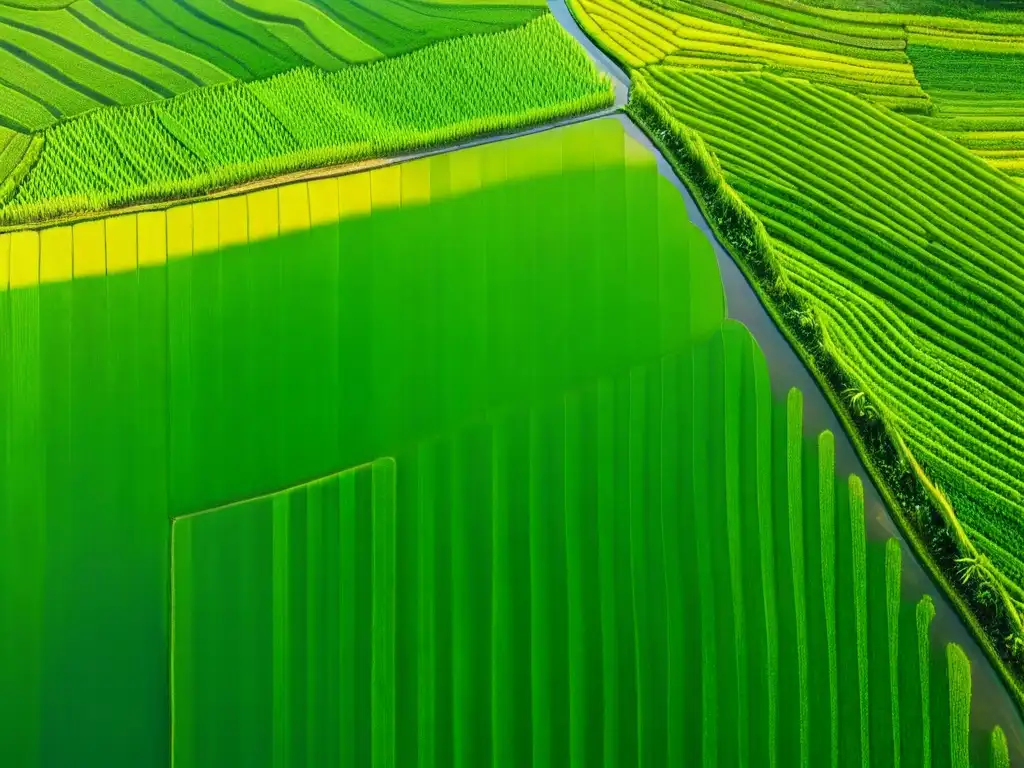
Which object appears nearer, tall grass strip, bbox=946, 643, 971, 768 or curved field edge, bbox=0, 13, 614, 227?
tall grass strip, bbox=946, 643, 971, 768

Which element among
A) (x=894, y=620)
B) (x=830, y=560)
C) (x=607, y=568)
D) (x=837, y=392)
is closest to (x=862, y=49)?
(x=837, y=392)

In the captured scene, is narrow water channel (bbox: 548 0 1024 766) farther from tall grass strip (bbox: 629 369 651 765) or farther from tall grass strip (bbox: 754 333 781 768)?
tall grass strip (bbox: 629 369 651 765)

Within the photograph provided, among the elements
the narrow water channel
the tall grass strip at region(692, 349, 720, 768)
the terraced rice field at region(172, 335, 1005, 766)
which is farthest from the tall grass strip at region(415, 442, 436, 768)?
the narrow water channel

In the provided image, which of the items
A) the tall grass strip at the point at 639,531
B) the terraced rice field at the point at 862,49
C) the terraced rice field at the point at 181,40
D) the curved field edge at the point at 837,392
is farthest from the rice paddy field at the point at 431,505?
the terraced rice field at the point at 862,49

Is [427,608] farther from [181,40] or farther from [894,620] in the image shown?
[181,40]

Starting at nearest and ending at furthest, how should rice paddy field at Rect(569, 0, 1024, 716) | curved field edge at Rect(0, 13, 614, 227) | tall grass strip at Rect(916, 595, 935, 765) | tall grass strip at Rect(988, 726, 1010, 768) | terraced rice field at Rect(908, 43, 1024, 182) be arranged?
tall grass strip at Rect(988, 726, 1010, 768) < tall grass strip at Rect(916, 595, 935, 765) < rice paddy field at Rect(569, 0, 1024, 716) < curved field edge at Rect(0, 13, 614, 227) < terraced rice field at Rect(908, 43, 1024, 182)

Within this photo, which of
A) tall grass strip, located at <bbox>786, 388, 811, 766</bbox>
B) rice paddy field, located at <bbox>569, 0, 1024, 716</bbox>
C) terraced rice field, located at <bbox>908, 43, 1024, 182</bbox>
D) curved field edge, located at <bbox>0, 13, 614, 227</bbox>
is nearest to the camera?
tall grass strip, located at <bbox>786, 388, 811, 766</bbox>

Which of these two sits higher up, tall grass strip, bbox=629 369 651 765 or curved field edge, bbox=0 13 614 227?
curved field edge, bbox=0 13 614 227
